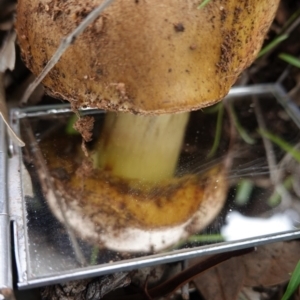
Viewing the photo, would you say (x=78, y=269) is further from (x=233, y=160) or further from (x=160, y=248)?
(x=233, y=160)

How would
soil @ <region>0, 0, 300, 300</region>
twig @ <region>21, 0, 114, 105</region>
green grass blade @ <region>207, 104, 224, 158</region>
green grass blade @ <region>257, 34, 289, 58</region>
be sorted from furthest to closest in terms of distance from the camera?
green grass blade @ <region>257, 34, 289, 58</region> < green grass blade @ <region>207, 104, 224, 158</region> < soil @ <region>0, 0, 300, 300</region> < twig @ <region>21, 0, 114, 105</region>

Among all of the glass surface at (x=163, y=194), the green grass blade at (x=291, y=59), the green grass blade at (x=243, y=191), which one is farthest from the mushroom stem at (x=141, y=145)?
the green grass blade at (x=291, y=59)

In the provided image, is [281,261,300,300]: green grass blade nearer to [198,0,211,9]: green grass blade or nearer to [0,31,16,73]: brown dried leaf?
[198,0,211,9]: green grass blade

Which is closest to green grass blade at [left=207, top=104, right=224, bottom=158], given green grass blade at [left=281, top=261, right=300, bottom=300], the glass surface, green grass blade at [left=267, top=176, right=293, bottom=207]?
the glass surface

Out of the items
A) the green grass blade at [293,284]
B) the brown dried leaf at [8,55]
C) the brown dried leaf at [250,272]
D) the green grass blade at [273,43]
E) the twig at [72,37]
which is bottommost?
the green grass blade at [293,284]

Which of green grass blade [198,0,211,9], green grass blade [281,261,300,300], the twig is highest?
green grass blade [198,0,211,9]

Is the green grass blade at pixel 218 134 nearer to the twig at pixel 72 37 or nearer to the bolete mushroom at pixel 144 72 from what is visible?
the bolete mushroom at pixel 144 72

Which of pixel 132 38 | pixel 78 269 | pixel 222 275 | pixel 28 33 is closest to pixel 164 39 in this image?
pixel 132 38
